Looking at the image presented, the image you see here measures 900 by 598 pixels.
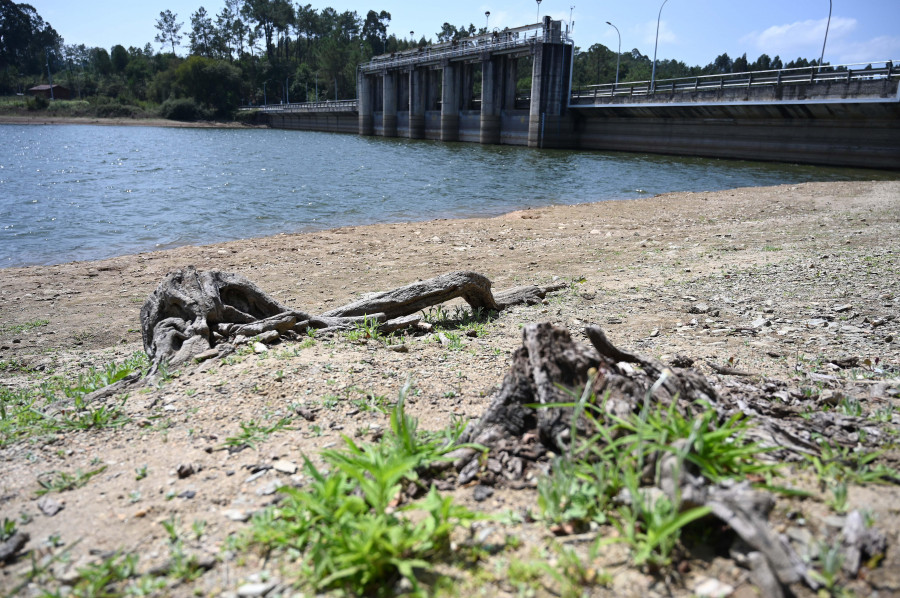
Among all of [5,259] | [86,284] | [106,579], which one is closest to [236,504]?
[106,579]

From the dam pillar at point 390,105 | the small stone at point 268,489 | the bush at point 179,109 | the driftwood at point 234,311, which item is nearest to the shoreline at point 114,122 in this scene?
the bush at point 179,109

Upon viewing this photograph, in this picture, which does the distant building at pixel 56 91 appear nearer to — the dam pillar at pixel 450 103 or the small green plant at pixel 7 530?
the dam pillar at pixel 450 103

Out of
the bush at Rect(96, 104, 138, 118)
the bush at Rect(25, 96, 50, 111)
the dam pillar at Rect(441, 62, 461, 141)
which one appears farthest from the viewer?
the bush at Rect(96, 104, 138, 118)

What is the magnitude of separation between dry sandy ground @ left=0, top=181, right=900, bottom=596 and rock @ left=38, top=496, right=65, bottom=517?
1.3 inches

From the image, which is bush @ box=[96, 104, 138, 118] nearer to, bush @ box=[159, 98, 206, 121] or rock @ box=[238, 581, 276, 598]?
bush @ box=[159, 98, 206, 121]

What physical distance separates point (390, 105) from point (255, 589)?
268 ft

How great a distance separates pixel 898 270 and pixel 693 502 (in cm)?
729

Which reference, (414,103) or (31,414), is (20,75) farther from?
(31,414)

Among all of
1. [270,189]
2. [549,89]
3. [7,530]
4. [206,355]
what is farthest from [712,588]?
[549,89]

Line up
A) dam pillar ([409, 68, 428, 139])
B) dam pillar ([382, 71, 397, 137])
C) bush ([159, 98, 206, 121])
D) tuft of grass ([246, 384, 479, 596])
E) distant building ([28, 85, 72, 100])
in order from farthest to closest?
1. distant building ([28, 85, 72, 100])
2. bush ([159, 98, 206, 121])
3. dam pillar ([382, 71, 397, 137])
4. dam pillar ([409, 68, 428, 139])
5. tuft of grass ([246, 384, 479, 596])

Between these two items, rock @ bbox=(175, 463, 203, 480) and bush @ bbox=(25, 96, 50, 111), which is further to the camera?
bush @ bbox=(25, 96, 50, 111)

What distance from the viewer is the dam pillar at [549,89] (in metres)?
55.0

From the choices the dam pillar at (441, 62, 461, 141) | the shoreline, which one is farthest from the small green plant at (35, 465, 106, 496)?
the shoreline

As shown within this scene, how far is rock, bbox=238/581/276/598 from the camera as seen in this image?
218 cm
